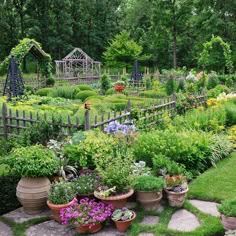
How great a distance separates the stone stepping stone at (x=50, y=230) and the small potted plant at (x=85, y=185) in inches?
19.6

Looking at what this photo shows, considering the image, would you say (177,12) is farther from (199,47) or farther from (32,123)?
(32,123)

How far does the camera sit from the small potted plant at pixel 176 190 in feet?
15.5

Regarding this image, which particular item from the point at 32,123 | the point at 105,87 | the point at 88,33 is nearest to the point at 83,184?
the point at 32,123

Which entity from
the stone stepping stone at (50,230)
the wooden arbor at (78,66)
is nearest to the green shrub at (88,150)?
the stone stepping stone at (50,230)

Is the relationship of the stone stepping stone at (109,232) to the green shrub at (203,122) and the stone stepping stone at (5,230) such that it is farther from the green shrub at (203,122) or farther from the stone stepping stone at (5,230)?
the green shrub at (203,122)

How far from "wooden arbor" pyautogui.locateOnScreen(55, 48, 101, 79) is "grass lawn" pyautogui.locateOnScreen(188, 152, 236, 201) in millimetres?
21373

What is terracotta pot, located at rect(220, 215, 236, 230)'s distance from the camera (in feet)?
12.6

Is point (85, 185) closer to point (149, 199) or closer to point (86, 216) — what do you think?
point (86, 216)

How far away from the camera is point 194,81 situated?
1588 centimetres

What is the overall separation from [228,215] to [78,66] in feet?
94.4

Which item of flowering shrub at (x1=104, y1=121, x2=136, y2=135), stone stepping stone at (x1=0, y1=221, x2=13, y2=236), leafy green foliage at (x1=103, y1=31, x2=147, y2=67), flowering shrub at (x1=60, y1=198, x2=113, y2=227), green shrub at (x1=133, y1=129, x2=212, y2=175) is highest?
leafy green foliage at (x1=103, y1=31, x2=147, y2=67)

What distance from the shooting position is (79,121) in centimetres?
711

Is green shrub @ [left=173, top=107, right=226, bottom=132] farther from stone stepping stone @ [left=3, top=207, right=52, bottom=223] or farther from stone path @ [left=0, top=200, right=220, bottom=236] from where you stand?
stone stepping stone @ [left=3, top=207, right=52, bottom=223]

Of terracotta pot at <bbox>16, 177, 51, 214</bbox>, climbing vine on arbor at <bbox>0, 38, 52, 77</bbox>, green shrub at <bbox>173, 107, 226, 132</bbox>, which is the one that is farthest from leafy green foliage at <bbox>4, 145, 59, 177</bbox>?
climbing vine on arbor at <bbox>0, 38, 52, 77</bbox>
